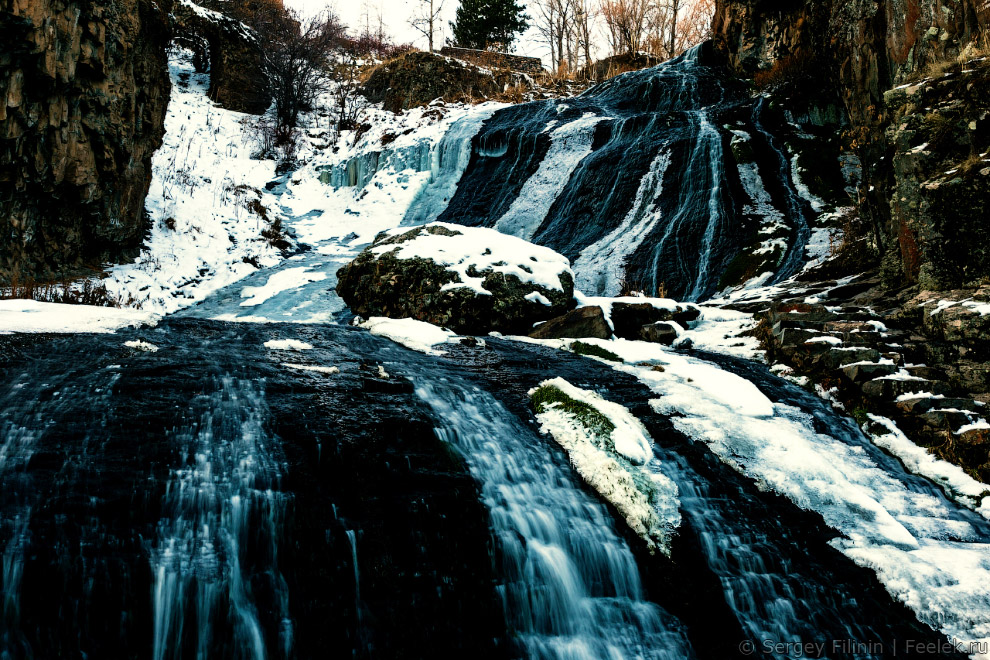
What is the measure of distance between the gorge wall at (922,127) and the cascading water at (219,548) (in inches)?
246

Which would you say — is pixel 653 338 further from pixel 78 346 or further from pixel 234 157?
pixel 234 157

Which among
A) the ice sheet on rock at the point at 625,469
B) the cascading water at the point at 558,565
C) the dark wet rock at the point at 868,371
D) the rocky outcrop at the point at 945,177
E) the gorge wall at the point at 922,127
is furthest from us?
the gorge wall at the point at 922,127

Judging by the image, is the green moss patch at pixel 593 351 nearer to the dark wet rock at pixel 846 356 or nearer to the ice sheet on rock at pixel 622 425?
the ice sheet on rock at pixel 622 425

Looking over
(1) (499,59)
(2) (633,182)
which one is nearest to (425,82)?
(1) (499,59)

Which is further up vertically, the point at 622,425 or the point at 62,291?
the point at 62,291

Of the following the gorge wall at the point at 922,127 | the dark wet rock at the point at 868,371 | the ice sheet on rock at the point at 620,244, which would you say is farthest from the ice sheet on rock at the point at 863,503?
the ice sheet on rock at the point at 620,244

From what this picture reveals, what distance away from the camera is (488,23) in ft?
99.5

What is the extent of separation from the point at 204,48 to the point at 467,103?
10.3 m

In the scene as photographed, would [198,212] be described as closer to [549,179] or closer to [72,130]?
[72,130]

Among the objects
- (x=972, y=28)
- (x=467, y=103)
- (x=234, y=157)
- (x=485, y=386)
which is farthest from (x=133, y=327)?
(x=467, y=103)

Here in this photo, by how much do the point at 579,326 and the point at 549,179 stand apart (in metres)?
8.63

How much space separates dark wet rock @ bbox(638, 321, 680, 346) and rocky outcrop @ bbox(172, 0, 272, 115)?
19.4 m

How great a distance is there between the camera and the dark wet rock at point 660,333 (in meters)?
7.15

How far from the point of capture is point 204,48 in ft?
71.2
